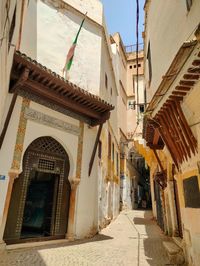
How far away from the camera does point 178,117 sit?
4.36 metres

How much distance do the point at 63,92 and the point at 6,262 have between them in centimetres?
473

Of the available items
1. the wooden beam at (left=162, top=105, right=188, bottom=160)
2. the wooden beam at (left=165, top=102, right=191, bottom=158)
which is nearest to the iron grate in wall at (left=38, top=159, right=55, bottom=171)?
the wooden beam at (left=162, top=105, right=188, bottom=160)

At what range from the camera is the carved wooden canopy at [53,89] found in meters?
5.91

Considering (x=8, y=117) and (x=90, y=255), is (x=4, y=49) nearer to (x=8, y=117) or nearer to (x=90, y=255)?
(x=8, y=117)

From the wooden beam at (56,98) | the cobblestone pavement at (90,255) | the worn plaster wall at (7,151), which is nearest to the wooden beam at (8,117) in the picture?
the worn plaster wall at (7,151)

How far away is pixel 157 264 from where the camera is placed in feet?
16.3

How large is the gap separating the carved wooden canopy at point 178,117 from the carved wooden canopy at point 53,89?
2.86 metres

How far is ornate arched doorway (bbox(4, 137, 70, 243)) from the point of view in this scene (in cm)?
605

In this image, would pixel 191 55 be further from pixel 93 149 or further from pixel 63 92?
pixel 93 149

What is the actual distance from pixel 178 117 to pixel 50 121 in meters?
4.23

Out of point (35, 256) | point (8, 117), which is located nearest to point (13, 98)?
point (8, 117)

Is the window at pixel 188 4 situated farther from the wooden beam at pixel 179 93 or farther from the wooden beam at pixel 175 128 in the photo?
the wooden beam at pixel 175 128

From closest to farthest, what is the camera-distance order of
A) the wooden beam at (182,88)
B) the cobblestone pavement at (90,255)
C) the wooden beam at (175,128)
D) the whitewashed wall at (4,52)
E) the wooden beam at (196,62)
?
the wooden beam at (196,62)
the whitewashed wall at (4,52)
the wooden beam at (182,88)
the wooden beam at (175,128)
the cobblestone pavement at (90,255)

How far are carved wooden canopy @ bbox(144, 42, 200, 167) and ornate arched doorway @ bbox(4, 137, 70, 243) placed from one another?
3483mm
